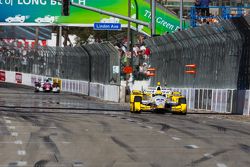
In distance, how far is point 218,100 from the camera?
3119cm

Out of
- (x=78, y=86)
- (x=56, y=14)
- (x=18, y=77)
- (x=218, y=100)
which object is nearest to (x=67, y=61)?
(x=78, y=86)

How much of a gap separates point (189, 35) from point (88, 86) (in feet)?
73.4

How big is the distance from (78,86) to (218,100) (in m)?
28.9

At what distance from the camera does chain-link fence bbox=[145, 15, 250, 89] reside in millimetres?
28906

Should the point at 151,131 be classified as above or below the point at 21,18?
below

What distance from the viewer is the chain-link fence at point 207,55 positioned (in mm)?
28906

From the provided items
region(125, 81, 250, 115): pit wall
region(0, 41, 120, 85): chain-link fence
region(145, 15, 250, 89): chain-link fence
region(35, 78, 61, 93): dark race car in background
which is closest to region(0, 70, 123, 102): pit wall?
region(0, 41, 120, 85): chain-link fence

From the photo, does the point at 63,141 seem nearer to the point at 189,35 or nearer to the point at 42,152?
the point at 42,152

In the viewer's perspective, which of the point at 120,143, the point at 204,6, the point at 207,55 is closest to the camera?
the point at 120,143

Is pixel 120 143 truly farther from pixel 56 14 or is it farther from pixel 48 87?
pixel 56 14

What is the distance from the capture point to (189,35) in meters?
34.0

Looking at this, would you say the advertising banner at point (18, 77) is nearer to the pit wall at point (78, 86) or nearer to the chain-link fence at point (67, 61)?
the pit wall at point (78, 86)

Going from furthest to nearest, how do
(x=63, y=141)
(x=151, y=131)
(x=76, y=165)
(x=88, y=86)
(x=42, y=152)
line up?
(x=88, y=86) → (x=151, y=131) → (x=63, y=141) → (x=42, y=152) → (x=76, y=165)

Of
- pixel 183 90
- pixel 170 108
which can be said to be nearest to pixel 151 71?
pixel 183 90
